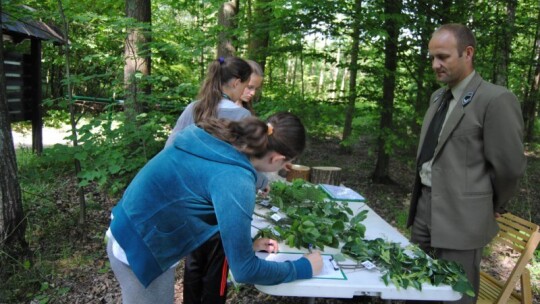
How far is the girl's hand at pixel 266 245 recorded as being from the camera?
6.55 ft

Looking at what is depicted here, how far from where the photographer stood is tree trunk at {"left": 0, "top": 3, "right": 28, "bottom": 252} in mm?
3279

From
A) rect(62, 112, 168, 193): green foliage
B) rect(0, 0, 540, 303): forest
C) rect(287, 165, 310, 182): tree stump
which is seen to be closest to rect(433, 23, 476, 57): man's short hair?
rect(287, 165, 310, 182): tree stump

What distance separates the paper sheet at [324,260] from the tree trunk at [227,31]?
443cm

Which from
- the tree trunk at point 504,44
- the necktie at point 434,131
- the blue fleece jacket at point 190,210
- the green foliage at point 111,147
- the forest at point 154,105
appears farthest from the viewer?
the tree trunk at point 504,44

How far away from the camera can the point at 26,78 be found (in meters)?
7.37

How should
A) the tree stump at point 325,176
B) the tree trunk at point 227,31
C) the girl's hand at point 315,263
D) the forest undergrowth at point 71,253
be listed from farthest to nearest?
the tree trunk at point 227,31
the tree stump at point 325,176
the forest undergrowth at point 71,253
the girl's hand at point 315,263

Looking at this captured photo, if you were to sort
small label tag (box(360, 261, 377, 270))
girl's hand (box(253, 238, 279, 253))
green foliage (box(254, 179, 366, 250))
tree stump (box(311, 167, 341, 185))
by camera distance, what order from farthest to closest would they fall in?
tree stump (box(311, 167, 341, 185)), green foliage (box(254, 179, 366, 250)), girl's hand (box(253, 238, 279, 253)), small label tag (box(360, 261, 377, 270))

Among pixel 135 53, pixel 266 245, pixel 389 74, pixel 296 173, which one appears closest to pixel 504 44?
pixel 389 74

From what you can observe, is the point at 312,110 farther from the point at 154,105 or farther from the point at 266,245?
the point at 266,245

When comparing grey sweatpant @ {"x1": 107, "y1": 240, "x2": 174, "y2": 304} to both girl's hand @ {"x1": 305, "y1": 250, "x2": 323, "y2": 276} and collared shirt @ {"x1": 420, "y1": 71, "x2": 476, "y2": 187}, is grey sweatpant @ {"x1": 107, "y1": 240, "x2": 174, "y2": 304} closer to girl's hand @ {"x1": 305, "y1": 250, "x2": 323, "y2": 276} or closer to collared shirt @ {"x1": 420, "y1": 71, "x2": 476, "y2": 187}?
girl's hand @ {"x1": 305, "y1": 250, "x2": 323, "y2": 276}

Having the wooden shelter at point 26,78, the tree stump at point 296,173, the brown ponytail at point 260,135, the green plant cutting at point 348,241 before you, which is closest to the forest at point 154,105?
the wooden shelter at point 26,78

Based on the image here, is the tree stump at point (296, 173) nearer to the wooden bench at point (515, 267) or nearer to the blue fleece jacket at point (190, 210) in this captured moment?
the wooden bench at point (515, 267)

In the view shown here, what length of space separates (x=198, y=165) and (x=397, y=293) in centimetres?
102

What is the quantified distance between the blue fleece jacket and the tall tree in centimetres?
295
